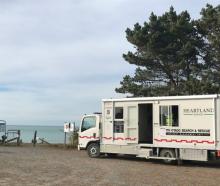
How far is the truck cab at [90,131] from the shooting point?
24906mm

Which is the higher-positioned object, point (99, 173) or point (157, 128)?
point (157, 128)

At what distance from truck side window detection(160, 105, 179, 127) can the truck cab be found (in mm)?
4091

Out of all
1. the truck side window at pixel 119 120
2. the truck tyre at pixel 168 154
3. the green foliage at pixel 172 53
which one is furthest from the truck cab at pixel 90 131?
the green foliage at pixel 172 53

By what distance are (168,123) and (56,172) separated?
607cm

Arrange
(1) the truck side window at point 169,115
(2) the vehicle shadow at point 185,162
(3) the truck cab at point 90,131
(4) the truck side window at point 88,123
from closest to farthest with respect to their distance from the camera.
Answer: (1) the truck side window at point 169,115 → (2) the vehicle shadow at point 185,162 → (3) the truck cab at point 90,131 → (4) the truck side window at point 88,123

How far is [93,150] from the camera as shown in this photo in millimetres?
24953

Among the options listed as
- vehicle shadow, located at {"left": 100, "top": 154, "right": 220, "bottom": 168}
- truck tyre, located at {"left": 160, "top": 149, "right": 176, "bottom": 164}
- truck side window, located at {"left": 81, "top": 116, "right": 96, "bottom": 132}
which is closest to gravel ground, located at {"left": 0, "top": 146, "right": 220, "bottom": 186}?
vehicle shadow, located at {"left": 100, "top": 154, "right": 220, "bottom": 168}

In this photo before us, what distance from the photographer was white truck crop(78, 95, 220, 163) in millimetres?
20375

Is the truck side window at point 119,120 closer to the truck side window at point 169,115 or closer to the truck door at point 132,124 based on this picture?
the truck door at point 132,124

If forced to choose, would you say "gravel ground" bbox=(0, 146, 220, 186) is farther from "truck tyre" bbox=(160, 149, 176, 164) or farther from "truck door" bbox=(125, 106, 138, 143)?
"truck door" bbox=(125, 106, 138, 143)

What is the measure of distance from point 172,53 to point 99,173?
18.3 metres

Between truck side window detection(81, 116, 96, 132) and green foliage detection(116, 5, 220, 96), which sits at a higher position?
green foliage detection(116, 5, 220, 96)

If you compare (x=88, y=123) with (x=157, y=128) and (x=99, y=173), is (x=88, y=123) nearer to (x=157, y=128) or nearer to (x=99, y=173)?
(x=157, y=128)

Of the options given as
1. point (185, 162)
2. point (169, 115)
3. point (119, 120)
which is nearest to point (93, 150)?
point (119, 120)
